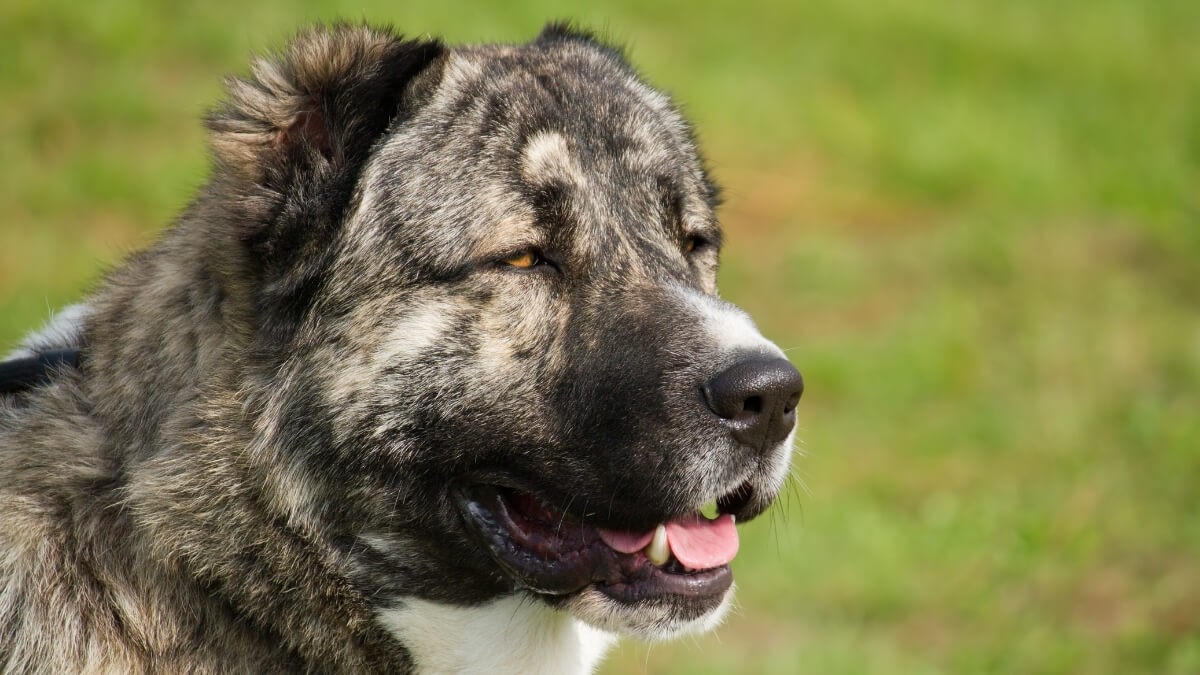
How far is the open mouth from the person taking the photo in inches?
138

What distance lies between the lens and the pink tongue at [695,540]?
355 centimetres

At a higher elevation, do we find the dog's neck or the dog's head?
the dog's head

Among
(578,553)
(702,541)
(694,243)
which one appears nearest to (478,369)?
(578,553)

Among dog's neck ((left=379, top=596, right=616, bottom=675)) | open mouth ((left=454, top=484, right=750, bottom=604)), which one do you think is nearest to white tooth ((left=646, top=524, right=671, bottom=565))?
open mouth ((left=454, top=484, right=750, bottom=604))

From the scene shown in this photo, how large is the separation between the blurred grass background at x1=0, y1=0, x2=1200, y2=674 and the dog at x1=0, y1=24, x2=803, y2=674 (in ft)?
2.69

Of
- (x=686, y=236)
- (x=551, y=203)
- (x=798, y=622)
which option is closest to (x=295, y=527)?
(x=551, y=203)

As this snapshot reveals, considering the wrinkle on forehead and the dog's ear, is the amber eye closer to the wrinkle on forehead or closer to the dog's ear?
the wrinkle on forehead

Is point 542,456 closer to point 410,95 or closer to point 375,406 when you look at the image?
point 375,406

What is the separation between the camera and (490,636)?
12.0ft

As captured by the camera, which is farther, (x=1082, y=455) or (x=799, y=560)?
(x=1082, y=455)

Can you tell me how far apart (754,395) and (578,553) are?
65cm

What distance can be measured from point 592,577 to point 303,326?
101cm

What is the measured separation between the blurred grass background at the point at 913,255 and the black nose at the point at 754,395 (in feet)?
3.66

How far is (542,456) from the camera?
11.4 ft
